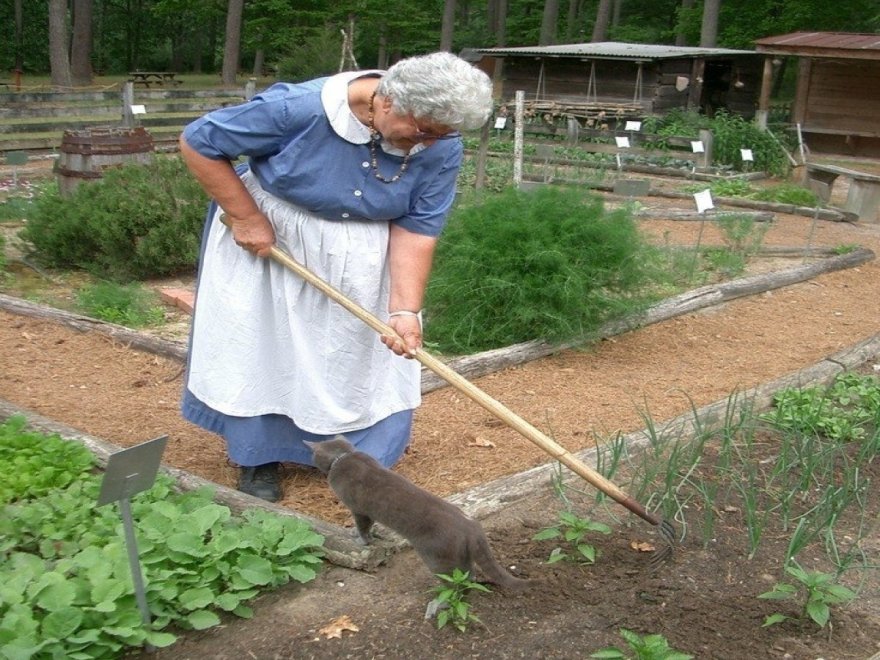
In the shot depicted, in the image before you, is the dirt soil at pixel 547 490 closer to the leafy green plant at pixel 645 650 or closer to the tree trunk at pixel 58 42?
the leafy green plant at pixel 645 650

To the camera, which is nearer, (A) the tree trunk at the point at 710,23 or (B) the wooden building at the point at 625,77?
(B) the wooden building at the point at 625,77

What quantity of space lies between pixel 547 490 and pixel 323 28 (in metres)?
27.4

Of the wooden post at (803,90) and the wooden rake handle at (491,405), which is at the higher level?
the wooden post at (803,90)

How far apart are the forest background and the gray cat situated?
2003cm

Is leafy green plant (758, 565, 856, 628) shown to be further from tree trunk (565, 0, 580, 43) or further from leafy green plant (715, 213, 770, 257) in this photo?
tree trunk (565, 0, 580, 43)

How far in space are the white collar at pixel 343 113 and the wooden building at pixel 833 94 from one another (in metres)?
18.4

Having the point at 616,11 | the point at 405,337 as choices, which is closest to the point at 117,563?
the point at 405,337

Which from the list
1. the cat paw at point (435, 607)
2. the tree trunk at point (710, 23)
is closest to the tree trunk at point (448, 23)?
the tree trunk at point (710, 23)

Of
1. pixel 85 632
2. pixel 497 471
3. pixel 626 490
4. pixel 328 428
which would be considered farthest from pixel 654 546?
pixel 85 632

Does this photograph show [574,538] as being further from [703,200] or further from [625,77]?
[625,77]

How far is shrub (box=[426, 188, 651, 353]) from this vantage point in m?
5.66

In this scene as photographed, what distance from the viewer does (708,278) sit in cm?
802

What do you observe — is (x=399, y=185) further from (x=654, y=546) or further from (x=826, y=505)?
(x=826, y=505)

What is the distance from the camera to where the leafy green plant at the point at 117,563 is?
2.47 meters
